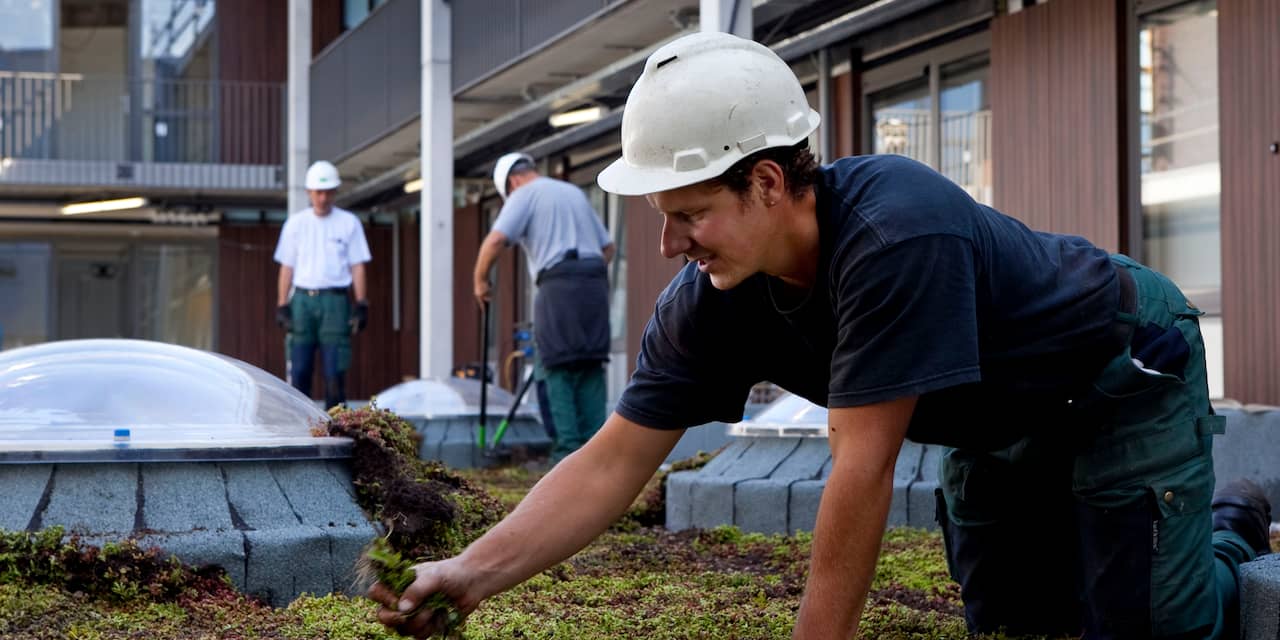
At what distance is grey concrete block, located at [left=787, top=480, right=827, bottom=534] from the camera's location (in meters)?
5.65

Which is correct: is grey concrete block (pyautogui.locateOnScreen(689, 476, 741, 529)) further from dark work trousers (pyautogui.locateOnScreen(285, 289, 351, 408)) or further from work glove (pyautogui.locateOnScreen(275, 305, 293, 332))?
work glove (pyautogui.locateOnScreen(275, 305, 293, 332))

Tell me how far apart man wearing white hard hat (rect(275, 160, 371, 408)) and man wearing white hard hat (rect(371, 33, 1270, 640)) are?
760cm

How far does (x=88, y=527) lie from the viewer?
3990 mm

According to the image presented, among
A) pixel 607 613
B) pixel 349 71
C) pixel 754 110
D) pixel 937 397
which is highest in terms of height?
pixel 349 71

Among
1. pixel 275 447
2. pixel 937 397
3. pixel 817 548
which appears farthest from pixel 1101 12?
pixel 817 548

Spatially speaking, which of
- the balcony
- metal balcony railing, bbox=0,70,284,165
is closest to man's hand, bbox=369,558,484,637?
the balcony

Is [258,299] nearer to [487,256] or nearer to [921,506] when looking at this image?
[487,256]

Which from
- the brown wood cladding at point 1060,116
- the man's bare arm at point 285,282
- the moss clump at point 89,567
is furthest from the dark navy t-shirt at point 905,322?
the man's bare arm at point 285,282

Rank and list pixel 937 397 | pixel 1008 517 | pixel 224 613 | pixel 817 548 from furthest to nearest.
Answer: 1. pixel 224 613
2. pixel 1008 517
3. pixel 937 397
4. pixel 817 548

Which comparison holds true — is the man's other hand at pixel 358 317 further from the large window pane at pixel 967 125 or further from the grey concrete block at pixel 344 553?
the grey concrete block at pixel 344 553

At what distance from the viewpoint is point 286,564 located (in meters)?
4.03

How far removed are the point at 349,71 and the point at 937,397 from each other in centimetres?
1561

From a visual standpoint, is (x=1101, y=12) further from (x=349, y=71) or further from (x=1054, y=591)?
(x=349, y=71)

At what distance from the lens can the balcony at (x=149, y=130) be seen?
2111 cm
